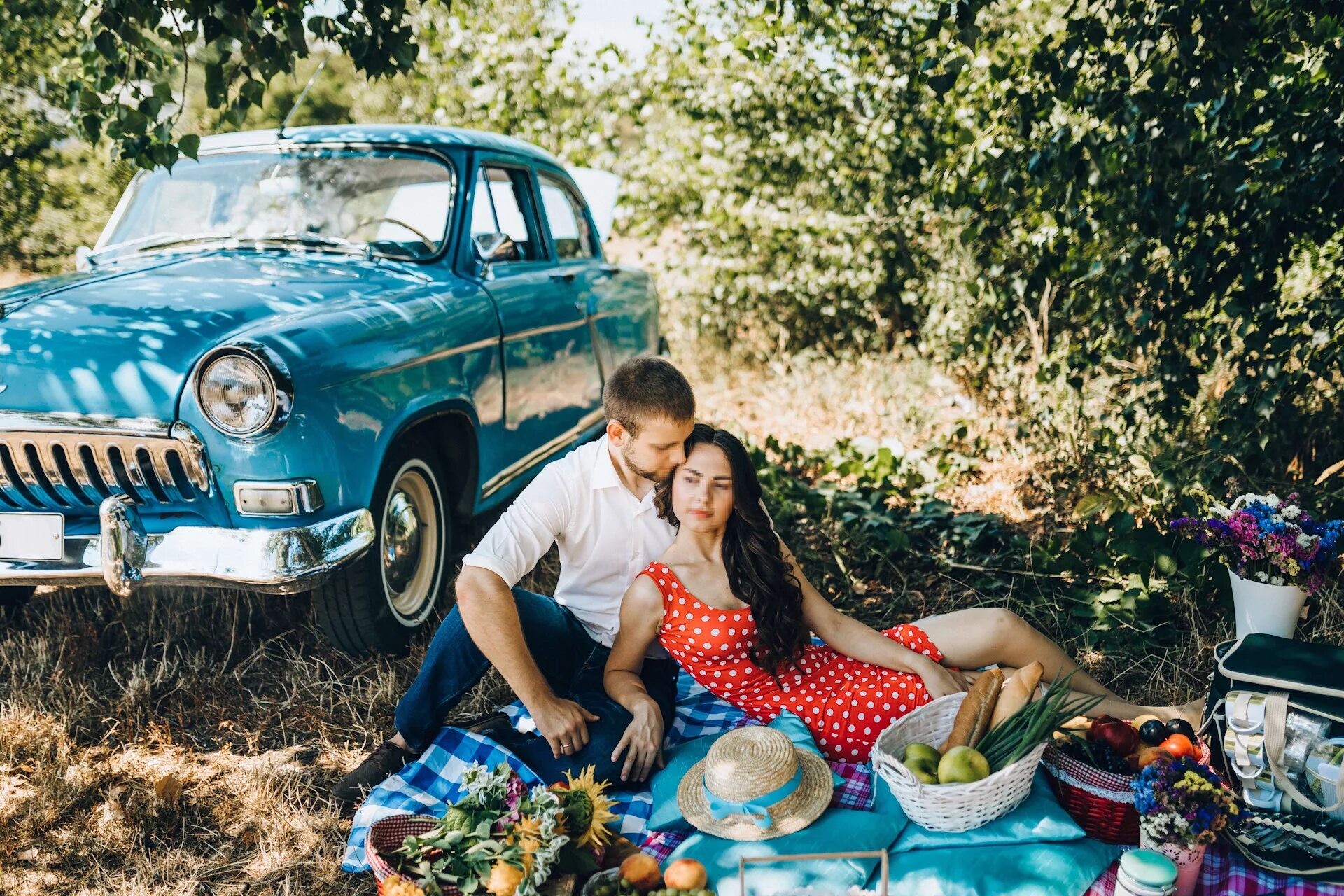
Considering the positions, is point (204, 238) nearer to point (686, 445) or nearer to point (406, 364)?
point (406, 364)

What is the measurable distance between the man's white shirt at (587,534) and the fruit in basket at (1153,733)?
1365 millimetres

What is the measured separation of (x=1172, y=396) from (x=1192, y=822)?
2.52 m

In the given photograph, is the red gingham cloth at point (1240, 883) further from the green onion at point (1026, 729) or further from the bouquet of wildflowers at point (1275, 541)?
the bouquet of wildflowers at point (1275, 541)

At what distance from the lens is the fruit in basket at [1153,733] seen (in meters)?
2.60

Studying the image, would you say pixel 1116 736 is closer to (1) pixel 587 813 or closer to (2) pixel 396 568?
(1) pixel 587 813

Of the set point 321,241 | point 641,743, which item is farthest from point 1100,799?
point 321,241

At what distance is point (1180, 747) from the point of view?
2406 millimetres

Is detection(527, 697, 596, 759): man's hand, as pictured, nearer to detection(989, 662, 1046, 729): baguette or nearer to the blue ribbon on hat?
the blue ribbon on hat

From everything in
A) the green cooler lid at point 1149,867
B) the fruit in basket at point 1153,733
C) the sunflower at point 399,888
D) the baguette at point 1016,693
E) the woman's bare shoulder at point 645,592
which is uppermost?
the woman's bare shoulder at point 645,592

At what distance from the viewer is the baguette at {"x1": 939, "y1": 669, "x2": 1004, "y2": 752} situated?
2.46 meters

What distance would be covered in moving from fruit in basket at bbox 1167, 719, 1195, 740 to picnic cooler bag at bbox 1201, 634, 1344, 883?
76 mm

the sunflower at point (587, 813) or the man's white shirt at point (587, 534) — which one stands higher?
the man's white shirt at point (587, 534)

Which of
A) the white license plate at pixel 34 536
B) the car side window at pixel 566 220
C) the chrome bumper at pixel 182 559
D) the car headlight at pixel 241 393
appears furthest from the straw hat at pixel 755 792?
the car side window at pixel 566 220

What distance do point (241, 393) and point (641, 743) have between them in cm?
157
